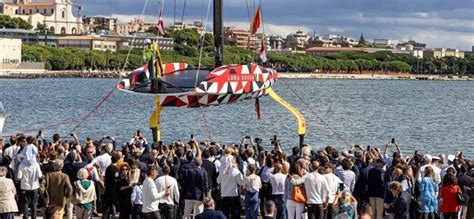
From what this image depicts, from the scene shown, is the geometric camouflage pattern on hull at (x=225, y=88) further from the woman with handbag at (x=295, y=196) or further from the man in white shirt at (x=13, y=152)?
the woman with handbag at (x=295, y=196)

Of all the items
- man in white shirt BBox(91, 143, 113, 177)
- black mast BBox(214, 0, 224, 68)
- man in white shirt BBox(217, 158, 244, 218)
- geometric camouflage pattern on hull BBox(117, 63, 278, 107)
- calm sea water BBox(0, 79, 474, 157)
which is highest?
black mast BBox(214, 0, 224, 68)

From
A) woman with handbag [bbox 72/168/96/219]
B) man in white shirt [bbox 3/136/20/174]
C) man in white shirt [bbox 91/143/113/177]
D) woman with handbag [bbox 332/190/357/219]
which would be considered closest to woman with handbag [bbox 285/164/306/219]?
woman with handbag [bbox 332/190/357/219]

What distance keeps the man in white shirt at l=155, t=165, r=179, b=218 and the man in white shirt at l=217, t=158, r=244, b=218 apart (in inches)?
58.2

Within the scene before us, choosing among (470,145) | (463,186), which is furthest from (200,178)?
(470,145)

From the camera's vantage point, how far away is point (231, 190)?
18203 millimetres

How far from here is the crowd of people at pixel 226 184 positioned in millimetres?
16750

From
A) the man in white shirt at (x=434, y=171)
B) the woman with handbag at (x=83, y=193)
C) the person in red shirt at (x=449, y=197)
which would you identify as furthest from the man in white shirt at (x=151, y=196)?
the person in red shirt at (x=449, y=197)

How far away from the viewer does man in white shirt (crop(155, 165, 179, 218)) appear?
16.4 m

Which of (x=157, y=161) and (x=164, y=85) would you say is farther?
(x=164, y=85)

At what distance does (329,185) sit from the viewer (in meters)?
16.8

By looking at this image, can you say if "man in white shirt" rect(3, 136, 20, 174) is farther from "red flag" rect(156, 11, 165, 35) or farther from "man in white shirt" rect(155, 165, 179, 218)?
"red flag" rect(156, 11, 165, 35)

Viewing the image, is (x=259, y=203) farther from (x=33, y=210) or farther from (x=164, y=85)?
(x=164, y=85)

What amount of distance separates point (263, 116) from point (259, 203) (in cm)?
6716

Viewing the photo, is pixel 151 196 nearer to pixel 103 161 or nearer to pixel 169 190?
pixel 169 190
